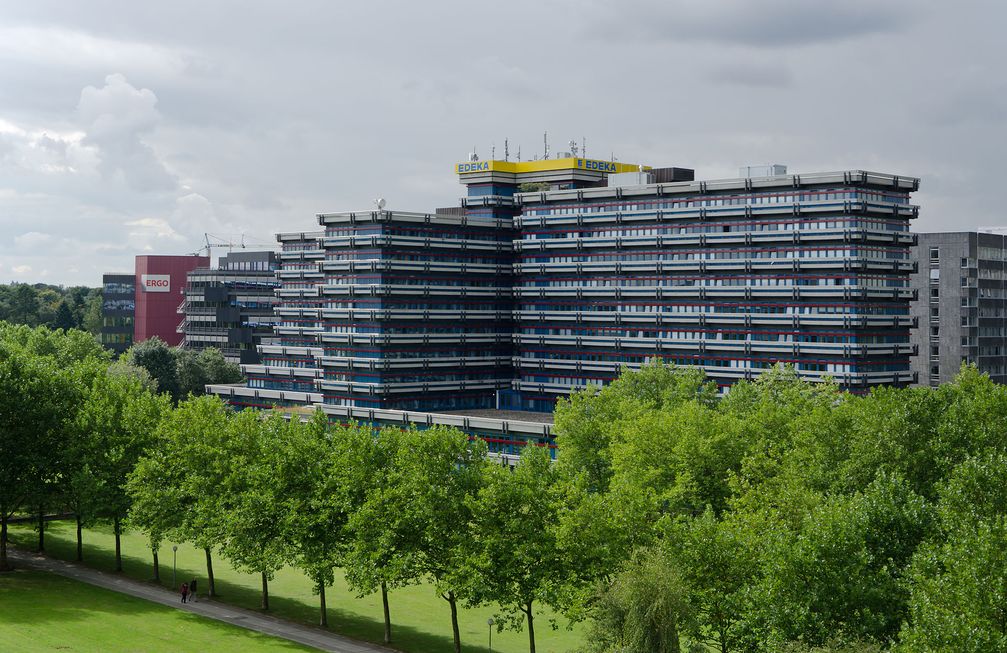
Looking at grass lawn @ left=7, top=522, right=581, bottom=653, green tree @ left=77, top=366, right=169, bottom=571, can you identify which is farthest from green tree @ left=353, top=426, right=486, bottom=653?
green tree @ left=77, top=366, right=169, bottom=571

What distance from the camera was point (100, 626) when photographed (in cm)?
10056

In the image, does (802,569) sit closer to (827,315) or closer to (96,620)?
(96,620)

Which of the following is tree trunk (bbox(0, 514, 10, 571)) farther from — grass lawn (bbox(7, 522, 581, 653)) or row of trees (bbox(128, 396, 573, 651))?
row of trees (bbox(128, 396, 573, 651))

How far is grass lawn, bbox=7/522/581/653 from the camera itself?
102875mm

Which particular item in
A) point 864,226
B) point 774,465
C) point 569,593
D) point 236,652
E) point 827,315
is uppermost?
point 864,226

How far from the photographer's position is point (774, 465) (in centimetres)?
10512

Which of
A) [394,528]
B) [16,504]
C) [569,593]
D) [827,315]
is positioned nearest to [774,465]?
[569,593]

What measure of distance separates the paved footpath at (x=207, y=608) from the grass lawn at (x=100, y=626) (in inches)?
64.5

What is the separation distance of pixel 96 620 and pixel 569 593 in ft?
141

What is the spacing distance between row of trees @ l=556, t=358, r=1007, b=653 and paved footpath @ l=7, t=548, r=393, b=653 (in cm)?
2497

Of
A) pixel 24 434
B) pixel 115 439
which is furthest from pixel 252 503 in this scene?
pixel 24 434

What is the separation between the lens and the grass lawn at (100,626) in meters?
95.2

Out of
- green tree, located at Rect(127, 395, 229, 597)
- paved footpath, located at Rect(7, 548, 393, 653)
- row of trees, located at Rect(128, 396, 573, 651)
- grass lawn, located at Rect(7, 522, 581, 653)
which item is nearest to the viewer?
row of trees, located at Rect(128, 396, 573, 651)

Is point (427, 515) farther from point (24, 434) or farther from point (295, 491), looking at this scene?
point (24, 434)
